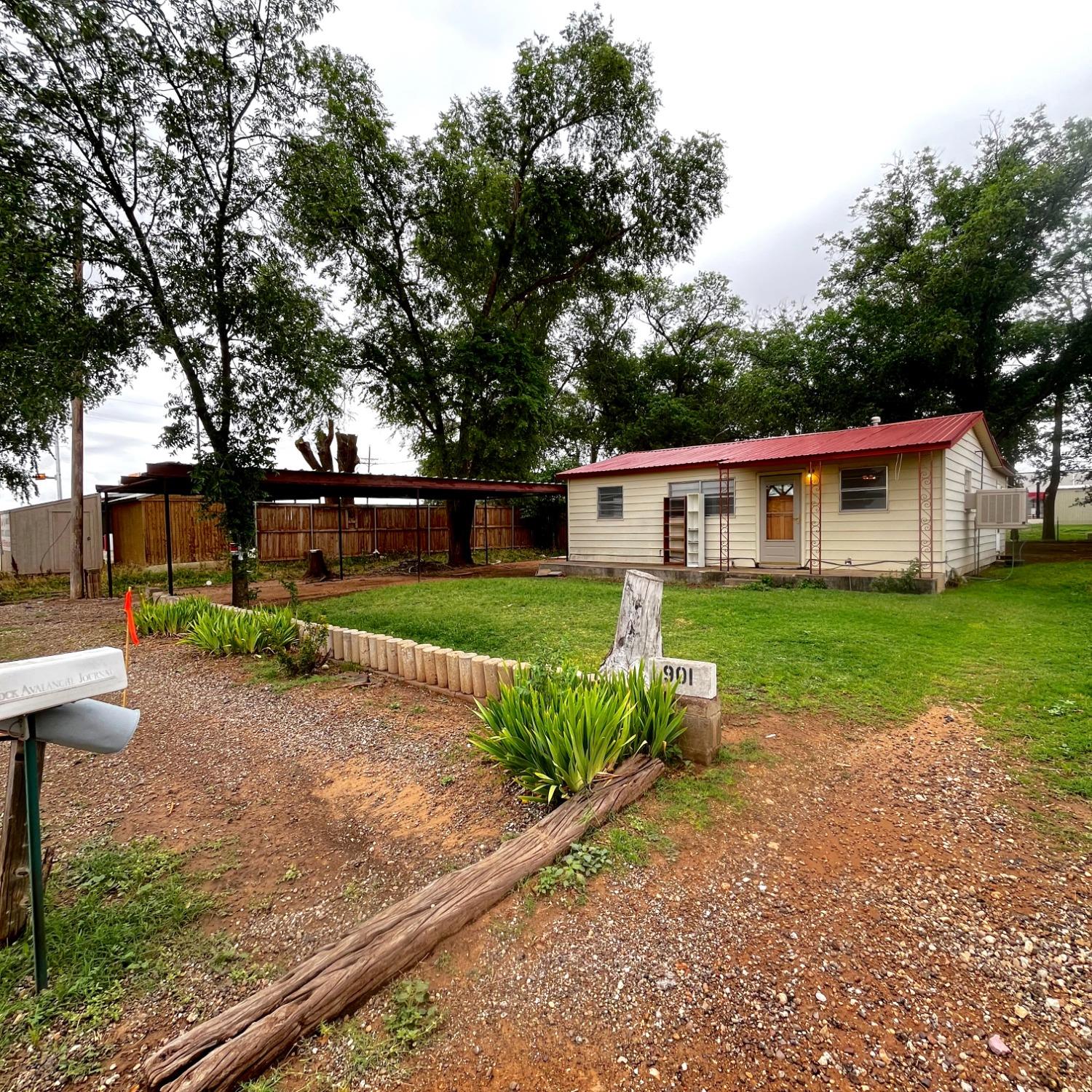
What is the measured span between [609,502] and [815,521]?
505 cm

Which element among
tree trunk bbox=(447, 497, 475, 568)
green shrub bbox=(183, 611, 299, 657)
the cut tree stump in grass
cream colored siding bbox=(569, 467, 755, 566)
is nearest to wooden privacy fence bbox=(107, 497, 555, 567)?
tree trunk bbox=(447, 497, 475, 568)

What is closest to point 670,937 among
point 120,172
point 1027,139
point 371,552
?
point 120,172

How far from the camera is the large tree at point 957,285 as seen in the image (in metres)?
14.5

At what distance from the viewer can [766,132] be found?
11.9 m

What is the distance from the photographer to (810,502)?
431 inches

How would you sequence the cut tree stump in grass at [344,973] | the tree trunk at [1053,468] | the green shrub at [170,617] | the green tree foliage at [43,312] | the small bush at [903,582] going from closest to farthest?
the cut tree stump in grass at [344,973] < the green tree foliage at [43,312] < the green shrub at [170,617] < the small bush at [903,582] < the tree trunk at [1053,468]

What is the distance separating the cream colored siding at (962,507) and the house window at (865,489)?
0.97 metres

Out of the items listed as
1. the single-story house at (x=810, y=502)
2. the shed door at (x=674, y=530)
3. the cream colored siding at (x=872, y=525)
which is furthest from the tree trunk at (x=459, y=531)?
the cream colored siding at (x=872, y=525)

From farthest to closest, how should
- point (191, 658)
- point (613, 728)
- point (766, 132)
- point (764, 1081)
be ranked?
point (766, 132), point (191, 658), point (613, 728), point (764, 1081)

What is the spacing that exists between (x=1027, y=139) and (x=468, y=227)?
53.7ft

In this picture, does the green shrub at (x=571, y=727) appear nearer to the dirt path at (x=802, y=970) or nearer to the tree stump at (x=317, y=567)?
the dirt path at (x=802, y=970)

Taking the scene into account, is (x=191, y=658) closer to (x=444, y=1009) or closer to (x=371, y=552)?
(x=444, y=1009)

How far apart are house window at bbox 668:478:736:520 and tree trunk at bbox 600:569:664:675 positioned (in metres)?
8.97

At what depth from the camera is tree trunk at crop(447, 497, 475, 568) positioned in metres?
16.7
